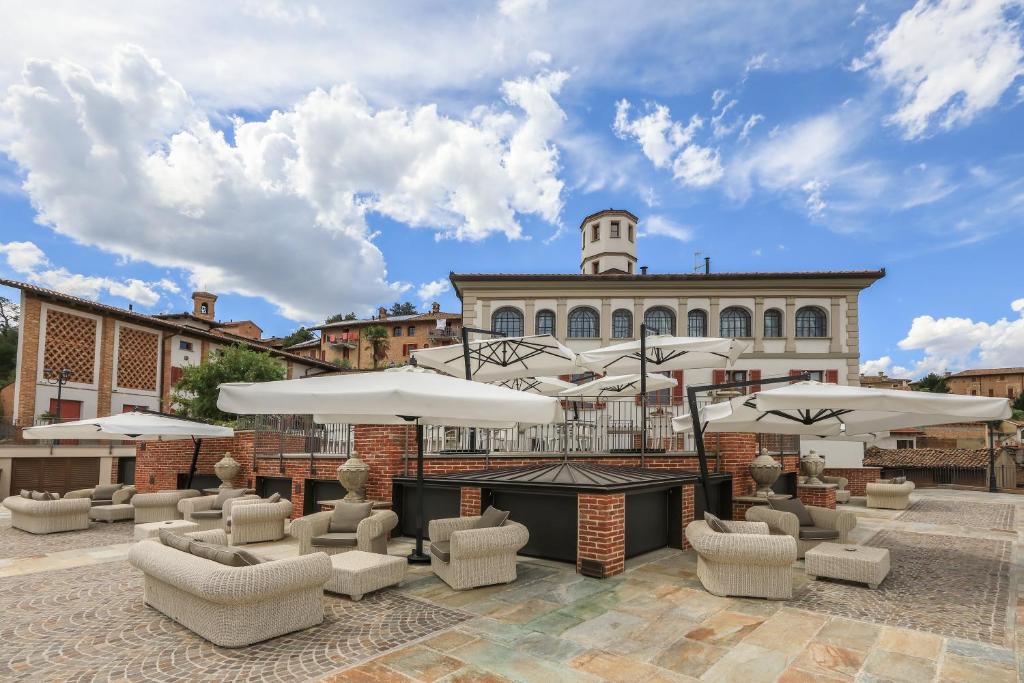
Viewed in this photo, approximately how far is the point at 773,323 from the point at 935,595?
21.5 meters

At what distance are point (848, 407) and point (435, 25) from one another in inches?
354

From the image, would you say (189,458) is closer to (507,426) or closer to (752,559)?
(507,426)

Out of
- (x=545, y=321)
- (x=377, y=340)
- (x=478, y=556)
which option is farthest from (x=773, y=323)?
(x=377, y=340)

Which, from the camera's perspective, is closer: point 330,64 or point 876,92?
point 330,64

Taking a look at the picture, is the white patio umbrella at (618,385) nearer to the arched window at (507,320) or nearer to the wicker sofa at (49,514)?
the wicker sofa at (49,514)

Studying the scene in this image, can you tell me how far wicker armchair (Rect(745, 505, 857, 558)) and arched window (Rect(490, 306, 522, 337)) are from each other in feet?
60.6

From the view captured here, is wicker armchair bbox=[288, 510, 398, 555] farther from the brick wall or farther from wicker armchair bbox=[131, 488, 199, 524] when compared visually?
the brick wall

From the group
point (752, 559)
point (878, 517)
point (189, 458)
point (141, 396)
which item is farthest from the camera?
point (141, 396)

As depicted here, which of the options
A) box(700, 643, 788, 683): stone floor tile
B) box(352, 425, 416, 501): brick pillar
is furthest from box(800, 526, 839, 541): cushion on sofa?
box(352, 425, 416, 501): brick pillar

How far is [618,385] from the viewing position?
1059cm

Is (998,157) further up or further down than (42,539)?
further up

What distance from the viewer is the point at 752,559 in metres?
5.60

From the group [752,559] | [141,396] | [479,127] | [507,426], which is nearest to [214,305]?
[141,396]

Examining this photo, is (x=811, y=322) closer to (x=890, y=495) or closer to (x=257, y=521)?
(x=890, y=495)
